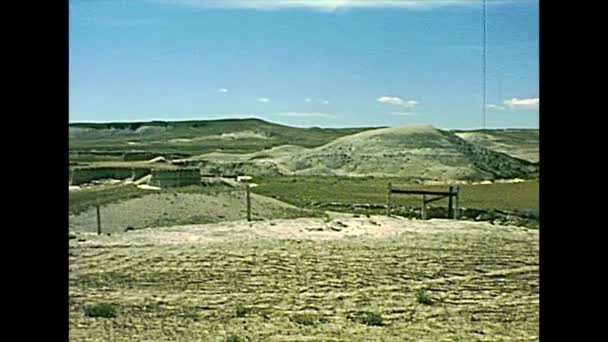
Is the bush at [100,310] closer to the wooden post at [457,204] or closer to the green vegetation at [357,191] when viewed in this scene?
the green vegetation at [357,191]

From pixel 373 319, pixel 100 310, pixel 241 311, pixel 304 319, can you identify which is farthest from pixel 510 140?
pixel 100 310

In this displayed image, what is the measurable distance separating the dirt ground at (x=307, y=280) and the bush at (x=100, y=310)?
1 centimetres

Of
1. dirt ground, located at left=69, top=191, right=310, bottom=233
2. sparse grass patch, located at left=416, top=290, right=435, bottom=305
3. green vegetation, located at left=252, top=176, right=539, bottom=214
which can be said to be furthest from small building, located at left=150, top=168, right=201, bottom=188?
sparse grass patch, located at left=416, top=290, right=435, bottom=305

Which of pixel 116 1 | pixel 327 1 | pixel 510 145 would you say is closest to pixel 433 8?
pixel 327 1

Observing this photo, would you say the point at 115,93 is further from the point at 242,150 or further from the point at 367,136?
the point at 367,136

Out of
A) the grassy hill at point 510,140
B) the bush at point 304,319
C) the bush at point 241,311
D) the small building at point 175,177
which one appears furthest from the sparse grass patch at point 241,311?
the grassy hill at point 510,140

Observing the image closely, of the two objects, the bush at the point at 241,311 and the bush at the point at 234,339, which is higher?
the bush at the point at 241,311

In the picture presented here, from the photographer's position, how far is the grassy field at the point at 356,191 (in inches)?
63.9

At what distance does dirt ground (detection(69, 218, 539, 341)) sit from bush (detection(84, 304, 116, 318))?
12mm

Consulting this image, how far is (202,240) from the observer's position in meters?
1.65

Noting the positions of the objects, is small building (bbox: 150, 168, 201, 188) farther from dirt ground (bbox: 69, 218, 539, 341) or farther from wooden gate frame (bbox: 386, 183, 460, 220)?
wooden gate frame (bbox: 386, 183, 460, 220)

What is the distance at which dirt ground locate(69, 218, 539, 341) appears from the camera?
4.96 feet
